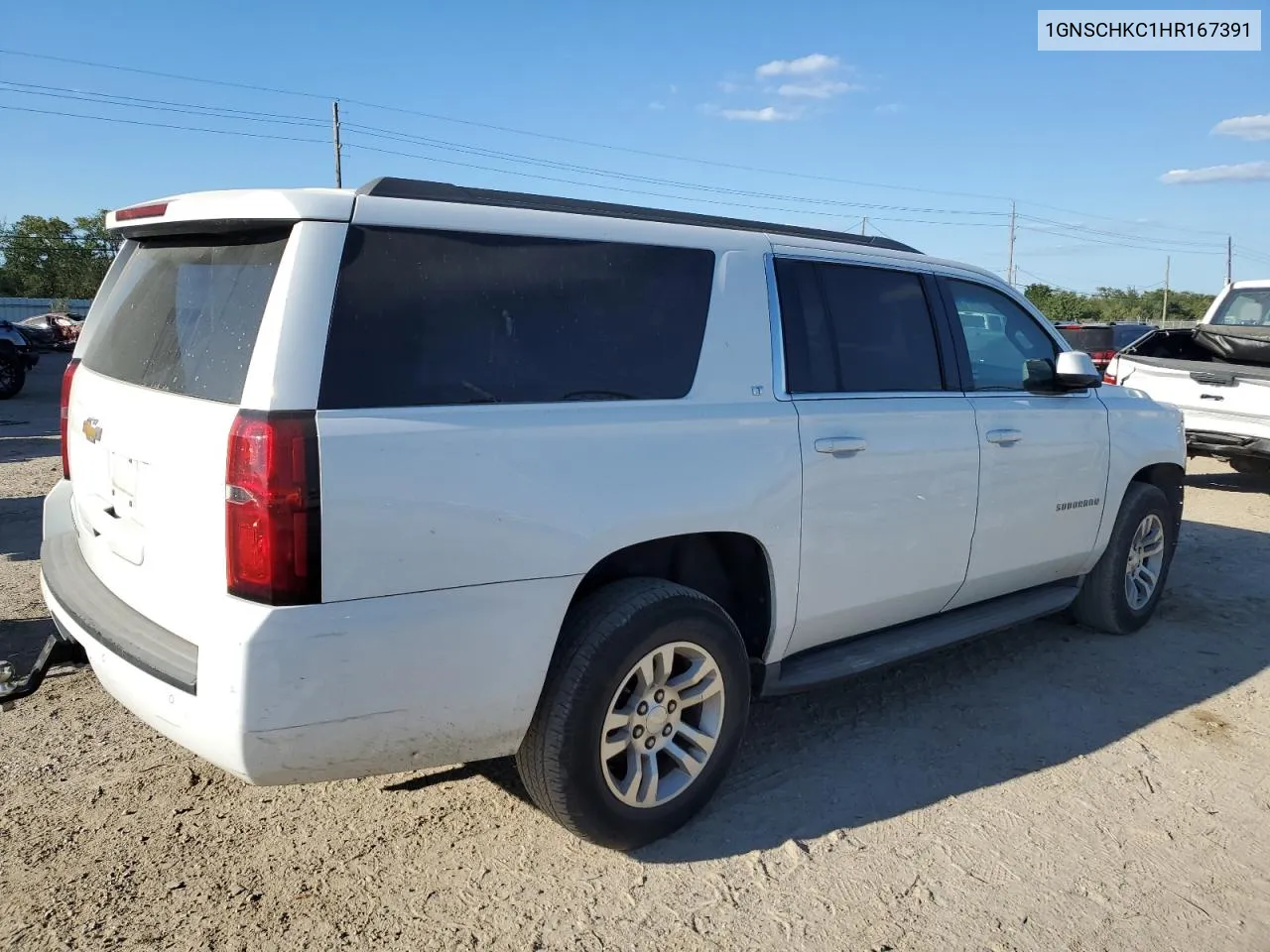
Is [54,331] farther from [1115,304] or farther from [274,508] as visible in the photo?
[1115,304]

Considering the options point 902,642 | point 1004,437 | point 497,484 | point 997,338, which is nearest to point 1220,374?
point 997,338

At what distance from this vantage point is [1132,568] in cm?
536

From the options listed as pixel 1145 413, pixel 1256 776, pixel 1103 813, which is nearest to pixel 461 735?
pixel 1103 813

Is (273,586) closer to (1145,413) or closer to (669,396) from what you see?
(669,396)

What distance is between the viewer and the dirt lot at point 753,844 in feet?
8.89

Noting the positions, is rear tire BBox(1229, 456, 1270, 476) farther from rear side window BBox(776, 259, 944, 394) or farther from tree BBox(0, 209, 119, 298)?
tree BBox(0, 209, 119, 298)

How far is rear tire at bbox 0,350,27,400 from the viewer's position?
17219 millimetres

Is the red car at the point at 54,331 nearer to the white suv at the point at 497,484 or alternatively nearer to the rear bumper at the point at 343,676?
the white suv at the point at 497,484

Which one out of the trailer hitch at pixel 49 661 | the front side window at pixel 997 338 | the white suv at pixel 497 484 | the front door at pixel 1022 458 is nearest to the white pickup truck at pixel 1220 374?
the front door at pixel 1022 458

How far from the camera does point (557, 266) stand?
2.92m

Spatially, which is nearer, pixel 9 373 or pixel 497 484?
pixel 497 484

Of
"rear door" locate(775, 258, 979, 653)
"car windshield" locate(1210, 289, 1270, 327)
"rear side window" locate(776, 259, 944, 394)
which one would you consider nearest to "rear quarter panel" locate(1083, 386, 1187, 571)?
"rear door" locate(775, 258, 979, 653)

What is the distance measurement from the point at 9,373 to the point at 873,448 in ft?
60.1

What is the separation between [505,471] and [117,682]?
1254mm
